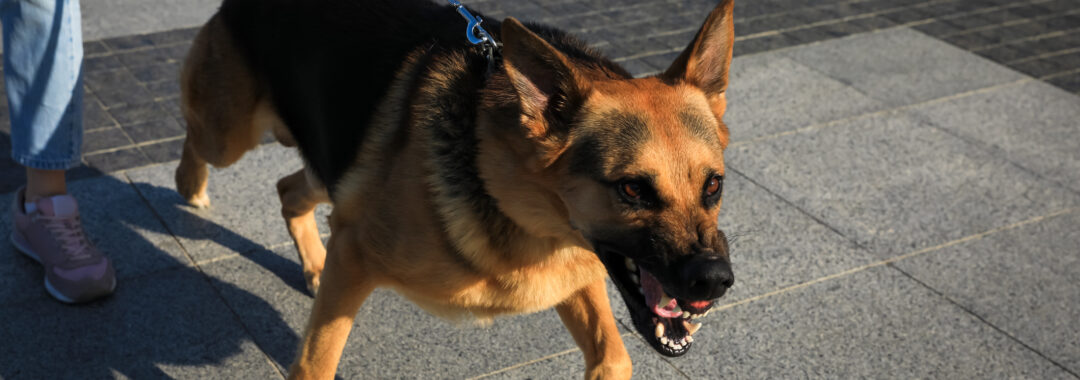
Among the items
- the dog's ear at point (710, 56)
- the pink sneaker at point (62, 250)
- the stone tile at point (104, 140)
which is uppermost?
the dog's ear at point (710, 56)

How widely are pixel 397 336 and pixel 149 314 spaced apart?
38.8 inches

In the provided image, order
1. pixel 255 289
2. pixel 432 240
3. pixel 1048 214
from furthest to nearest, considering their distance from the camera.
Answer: pixel 1048 214 → pixel 255 289 → pixel 432 240

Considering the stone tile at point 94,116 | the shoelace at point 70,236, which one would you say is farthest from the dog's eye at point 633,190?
the stone tile at point 94,116

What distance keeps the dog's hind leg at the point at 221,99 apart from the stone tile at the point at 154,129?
51.2 inches

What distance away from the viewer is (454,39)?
3.35 metres

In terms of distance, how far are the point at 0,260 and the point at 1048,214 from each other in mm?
4969

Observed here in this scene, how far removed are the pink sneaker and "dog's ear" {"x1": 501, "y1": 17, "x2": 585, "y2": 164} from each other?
2.18 meters

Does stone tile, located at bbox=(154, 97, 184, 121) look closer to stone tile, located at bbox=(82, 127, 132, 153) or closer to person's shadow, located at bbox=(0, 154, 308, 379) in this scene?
stone tile, located at bbox=(82, 127, 132, 153)

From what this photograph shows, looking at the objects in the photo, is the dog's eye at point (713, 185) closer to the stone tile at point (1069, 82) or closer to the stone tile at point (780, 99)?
the stone tile at point (780, 99)

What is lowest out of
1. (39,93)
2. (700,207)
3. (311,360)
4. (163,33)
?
(163,33)

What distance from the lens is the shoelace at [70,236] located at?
4031mm

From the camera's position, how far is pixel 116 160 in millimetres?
5211

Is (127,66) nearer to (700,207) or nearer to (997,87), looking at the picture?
(700,207)

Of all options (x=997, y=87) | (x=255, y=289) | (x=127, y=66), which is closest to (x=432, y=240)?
(x=255, y=289)
